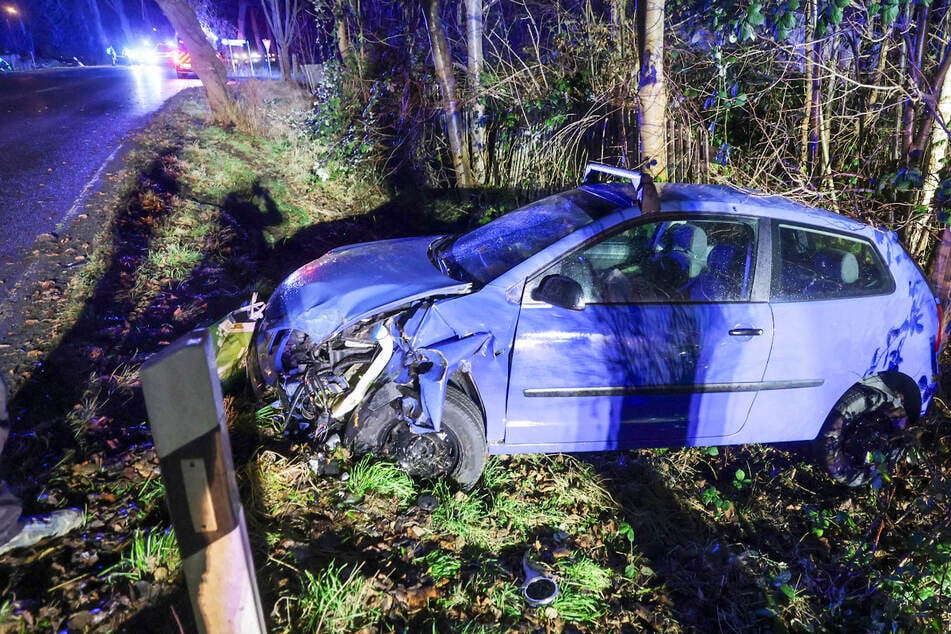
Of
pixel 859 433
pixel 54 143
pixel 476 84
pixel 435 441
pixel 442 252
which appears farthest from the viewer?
pixel 54 143

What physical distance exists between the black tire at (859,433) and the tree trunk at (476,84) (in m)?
5.28

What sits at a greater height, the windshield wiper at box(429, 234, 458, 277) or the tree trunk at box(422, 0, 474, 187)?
the tree trunk at box(422, 0, 474, 187)

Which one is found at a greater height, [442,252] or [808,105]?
[808,105]

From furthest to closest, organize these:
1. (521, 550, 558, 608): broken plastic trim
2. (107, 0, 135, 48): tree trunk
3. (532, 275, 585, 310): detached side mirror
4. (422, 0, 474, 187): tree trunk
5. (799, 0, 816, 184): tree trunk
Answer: (107, 0, 135, 48): tree trunk
(422, 0, 474, 187): tree trunk
(799, 0, 816, 184): tree trunk
(532, 275, 585, 310): detached side mirror
(521, 550, 558, 608): broken plastic trim

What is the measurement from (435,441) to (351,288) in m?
1.01

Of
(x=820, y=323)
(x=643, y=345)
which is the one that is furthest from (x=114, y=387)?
(x=820, y=323)

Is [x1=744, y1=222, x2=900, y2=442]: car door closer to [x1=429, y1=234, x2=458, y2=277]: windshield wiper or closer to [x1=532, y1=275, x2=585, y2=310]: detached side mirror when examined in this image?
[x1=532, y1=275, x2=585, y2=310]: detached side mirror

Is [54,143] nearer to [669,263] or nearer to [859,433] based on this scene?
[669,263]

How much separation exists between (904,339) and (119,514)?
177 inches

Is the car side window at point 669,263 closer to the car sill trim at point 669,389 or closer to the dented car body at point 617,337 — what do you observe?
the dented car body at point 617,337

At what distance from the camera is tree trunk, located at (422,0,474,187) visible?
7352 mm

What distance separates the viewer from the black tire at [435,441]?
3.27 metres

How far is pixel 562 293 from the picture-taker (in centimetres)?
313

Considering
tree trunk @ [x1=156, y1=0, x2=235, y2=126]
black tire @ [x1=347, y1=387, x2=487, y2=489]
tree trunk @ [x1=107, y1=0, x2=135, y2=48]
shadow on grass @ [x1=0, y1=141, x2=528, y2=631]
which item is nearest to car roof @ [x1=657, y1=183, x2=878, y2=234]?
black tire @ [x1=347, y1=387, x2=487, y2=489]
